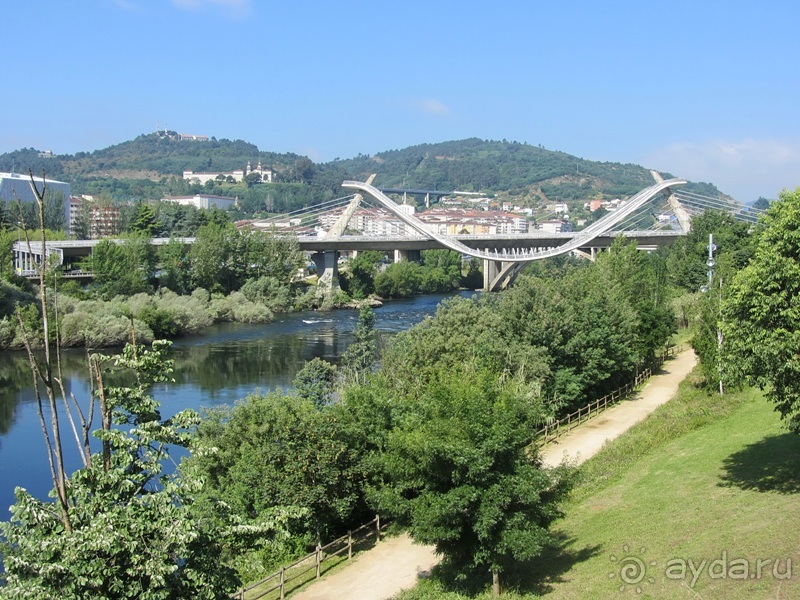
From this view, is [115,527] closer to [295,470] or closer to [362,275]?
[295,470]

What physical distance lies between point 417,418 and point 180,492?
15.3ft

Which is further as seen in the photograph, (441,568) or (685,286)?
(685,286)

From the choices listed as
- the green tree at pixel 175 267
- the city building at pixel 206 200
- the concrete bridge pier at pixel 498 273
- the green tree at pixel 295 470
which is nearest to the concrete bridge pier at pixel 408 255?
the concrete bridge pier at pixel 498 273

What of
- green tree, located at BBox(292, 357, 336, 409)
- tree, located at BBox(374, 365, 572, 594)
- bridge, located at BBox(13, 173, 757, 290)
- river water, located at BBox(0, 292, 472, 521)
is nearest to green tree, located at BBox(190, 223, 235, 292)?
bridge, located at BBox(13, 173, 757, 290)

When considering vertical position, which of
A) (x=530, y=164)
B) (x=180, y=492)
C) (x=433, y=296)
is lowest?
(x=433, y=296)

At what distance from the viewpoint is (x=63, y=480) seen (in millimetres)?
5281

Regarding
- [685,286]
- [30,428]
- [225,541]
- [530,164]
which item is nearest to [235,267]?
[685,286]

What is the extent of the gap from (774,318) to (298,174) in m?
145

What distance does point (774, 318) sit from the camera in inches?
391

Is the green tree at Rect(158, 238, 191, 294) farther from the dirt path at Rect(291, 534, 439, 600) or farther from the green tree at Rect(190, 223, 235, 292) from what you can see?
the dirt path at Rect(291, 534, 439, 600)

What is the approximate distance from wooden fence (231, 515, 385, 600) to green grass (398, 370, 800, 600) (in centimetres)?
151

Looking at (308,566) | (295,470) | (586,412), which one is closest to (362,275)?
(586,412)

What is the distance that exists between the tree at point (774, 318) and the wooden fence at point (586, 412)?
5.09 meters

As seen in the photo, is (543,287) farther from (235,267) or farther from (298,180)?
(298,180)
